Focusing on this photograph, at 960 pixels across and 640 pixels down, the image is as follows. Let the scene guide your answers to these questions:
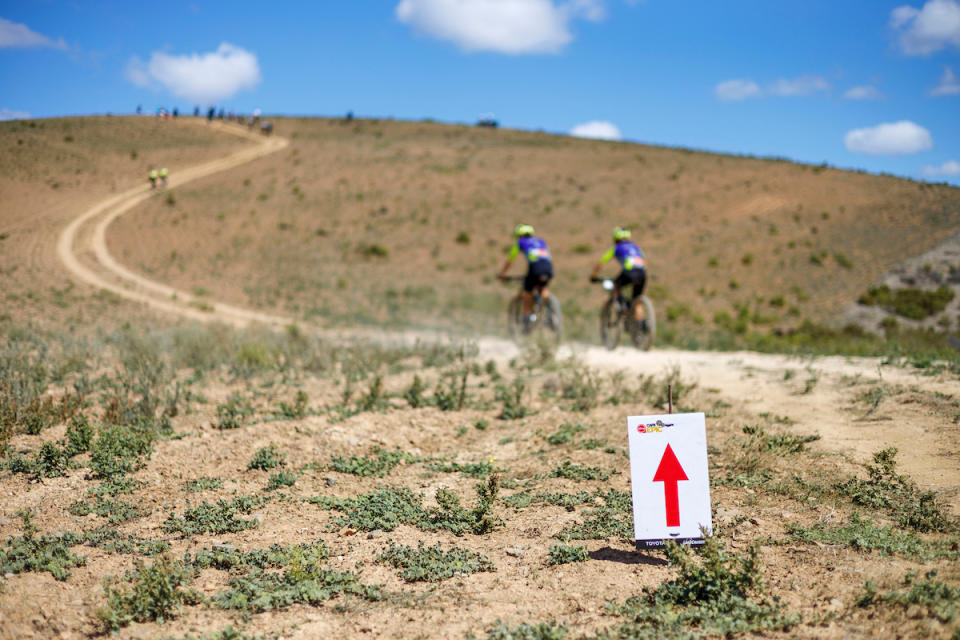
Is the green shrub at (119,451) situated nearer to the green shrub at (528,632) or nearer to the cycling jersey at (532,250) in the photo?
the green shrub at (528,632)

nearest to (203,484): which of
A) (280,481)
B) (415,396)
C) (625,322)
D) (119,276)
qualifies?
(280,481)

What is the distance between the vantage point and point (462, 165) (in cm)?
5300

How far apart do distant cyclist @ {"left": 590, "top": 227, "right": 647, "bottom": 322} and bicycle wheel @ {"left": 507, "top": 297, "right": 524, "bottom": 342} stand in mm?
1648

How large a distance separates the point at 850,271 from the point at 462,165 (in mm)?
31204

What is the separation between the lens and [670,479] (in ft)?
14.4

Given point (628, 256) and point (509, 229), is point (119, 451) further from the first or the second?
point (509, 229)

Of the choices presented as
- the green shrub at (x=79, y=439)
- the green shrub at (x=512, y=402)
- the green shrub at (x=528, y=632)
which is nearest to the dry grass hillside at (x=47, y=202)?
the green shrub at (x=79, y=439)

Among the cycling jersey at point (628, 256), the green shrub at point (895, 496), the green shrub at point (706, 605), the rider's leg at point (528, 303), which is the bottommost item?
the green shrub at point (706, 605)

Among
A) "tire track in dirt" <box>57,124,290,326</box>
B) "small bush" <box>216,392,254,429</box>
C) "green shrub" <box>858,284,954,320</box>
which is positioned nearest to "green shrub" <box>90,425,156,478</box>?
"small bush" <box>216,392,254,429</box>

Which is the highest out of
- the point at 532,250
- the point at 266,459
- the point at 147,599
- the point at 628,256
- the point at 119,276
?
the point at 119,276

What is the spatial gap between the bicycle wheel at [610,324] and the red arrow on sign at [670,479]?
26.1ft

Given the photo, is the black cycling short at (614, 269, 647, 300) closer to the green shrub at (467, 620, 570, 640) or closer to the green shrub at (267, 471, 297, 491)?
the green shrub at (267, 471, 297, 491)

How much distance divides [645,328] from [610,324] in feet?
2.63

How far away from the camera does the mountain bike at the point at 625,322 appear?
38.7ft
